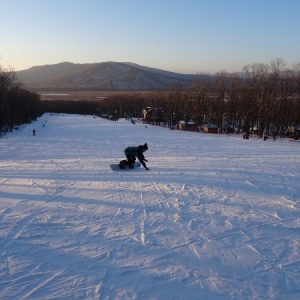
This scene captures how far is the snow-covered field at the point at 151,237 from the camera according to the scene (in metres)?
6.25

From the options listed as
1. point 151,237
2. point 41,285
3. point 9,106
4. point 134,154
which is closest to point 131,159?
point 134,154

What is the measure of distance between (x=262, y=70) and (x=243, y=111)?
11630 millimetres

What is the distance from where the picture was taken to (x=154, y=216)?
33.1 ft

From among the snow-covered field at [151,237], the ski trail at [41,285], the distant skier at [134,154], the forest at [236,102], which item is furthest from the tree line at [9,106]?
the ski trail at [41,285]

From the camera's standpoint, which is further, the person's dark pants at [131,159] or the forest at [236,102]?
the forest at [236,102]

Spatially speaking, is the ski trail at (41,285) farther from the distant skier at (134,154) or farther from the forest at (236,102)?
the forest at (236,102)

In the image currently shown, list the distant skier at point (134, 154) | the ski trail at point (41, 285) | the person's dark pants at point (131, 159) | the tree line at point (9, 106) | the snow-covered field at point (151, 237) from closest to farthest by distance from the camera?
the ski trail at point (41, 285)
the snow-covered field at point (151, 237)
the distant skier at point (134, 154)
the person's dark pants at point (131, 159)
the tree line at point (9, 106)

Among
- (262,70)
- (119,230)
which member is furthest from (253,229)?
(262,70)

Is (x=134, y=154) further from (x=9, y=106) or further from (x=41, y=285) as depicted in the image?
(x=9, y=106)

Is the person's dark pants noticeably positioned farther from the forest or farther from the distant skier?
the forest

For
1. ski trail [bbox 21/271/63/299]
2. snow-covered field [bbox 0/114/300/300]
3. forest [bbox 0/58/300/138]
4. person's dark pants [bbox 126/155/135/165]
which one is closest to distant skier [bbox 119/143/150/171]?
person's dark pants [bbox 126/155/135/165]

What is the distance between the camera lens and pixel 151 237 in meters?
8.48

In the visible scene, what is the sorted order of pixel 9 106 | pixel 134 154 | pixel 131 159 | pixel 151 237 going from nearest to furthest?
pixel 151 237
pixel 134 154
pixel 131 159
pixel 9 106

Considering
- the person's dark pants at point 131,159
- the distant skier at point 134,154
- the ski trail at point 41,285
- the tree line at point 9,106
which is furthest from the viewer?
the tree line at point 9,106
